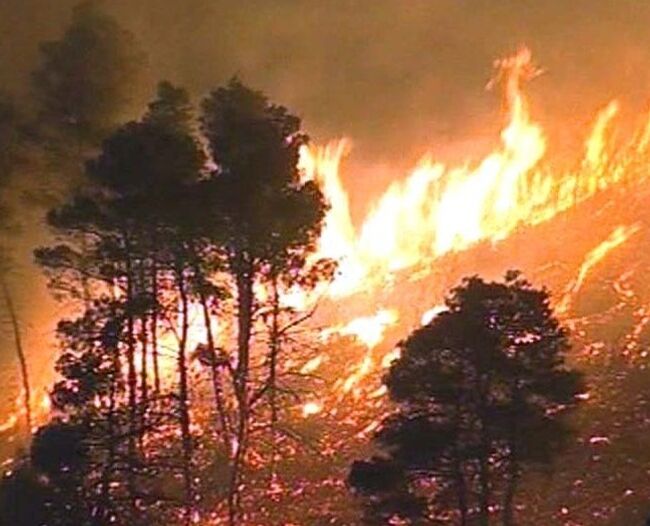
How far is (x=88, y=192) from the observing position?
30.2 meters

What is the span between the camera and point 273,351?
29984mm

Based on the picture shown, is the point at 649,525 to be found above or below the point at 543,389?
below

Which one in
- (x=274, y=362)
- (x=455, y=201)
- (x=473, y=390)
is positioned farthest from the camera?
(x=455, y=201)

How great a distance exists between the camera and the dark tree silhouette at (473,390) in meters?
21.6

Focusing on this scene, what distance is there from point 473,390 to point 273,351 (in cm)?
946

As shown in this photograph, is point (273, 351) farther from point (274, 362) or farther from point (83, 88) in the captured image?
point (83, 88)

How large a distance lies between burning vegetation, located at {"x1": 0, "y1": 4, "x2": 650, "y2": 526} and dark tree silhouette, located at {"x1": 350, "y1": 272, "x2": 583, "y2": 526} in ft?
0.16

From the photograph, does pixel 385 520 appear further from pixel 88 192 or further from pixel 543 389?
pixel 88 192

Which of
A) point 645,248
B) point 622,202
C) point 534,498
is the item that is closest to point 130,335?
point 534,498

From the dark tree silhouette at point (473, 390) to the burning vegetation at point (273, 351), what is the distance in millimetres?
49

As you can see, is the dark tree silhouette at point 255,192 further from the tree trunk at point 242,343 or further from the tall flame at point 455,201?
the tall flame at point 455,201

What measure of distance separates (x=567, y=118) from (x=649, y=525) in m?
56.8

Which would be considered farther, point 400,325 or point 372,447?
point 400,325

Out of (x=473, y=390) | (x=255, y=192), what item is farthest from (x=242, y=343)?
(x=473, y=390)
